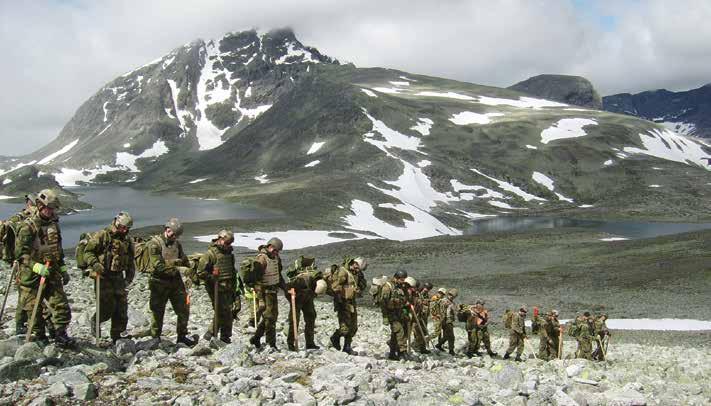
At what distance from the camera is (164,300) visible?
1478cm

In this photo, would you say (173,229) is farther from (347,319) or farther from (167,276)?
(347,319)

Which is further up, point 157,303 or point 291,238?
point 157,303

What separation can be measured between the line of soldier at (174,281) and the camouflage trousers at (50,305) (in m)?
0.02

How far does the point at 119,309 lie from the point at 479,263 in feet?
165

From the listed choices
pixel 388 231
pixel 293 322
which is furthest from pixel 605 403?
pixel 388 231

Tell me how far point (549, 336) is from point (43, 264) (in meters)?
18.9

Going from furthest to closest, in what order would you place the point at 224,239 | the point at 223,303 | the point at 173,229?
the point at 223,303 < the point at 224,239 < the point at 173,229

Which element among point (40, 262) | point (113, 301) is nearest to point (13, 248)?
point (40, 262)

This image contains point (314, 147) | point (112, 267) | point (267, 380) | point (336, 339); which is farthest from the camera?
point (314, 147)

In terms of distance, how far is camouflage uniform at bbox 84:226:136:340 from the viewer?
1369cm

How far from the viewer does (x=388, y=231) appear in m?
88.4

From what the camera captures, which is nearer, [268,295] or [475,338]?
[268,295]

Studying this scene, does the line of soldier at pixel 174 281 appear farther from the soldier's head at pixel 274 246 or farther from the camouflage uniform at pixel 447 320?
A: the camouflage uniform at pixel 447 320

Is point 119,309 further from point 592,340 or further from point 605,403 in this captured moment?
point 592,340
